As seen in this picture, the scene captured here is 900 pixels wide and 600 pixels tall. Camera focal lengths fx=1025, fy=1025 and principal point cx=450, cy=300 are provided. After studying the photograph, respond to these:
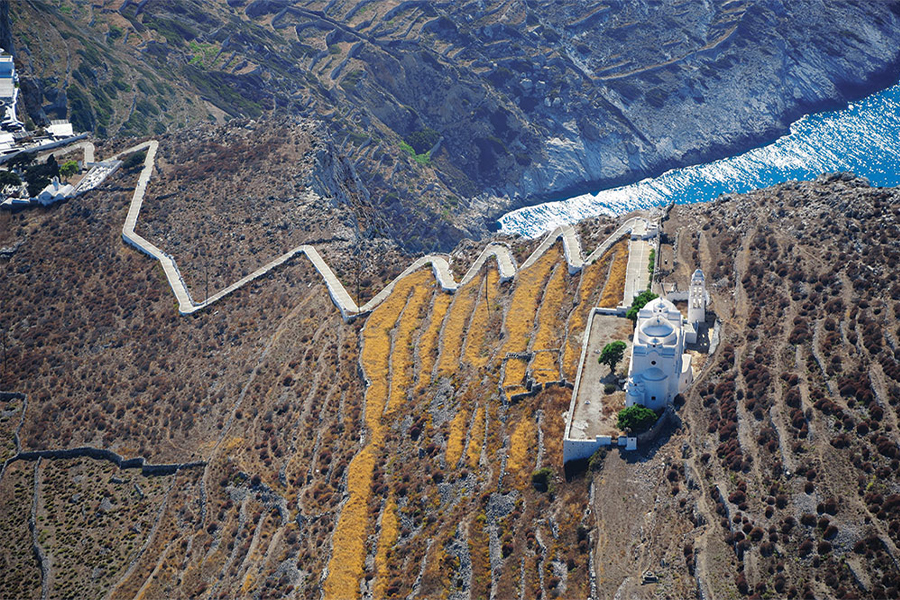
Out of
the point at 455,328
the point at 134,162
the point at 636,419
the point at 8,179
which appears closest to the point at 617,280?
the point at 455,328

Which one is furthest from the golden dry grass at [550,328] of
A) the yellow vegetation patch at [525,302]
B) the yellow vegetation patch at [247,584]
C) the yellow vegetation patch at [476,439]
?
the yellow vegetation patch at [247,584]

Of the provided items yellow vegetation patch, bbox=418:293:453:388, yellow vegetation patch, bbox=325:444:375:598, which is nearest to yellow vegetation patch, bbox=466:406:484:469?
yellow vegetation patch, bbox=325:444:375:598

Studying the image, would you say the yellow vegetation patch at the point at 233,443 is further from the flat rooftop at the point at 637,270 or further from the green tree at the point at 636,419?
the green tree at the point at 636,419

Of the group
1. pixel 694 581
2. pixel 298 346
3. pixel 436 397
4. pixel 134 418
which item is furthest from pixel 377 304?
pixel 694 581

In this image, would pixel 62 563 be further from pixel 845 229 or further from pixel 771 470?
pixel 845 229

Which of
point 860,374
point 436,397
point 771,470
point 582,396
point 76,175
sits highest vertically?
point 860,374

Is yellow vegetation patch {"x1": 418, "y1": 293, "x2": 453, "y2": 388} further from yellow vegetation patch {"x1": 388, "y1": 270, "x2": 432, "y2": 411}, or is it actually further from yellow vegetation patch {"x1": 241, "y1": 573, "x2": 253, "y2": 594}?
yellow vegetation patch {"x1": 241, "y1": 573, "x2": 253, "y2": 594}
